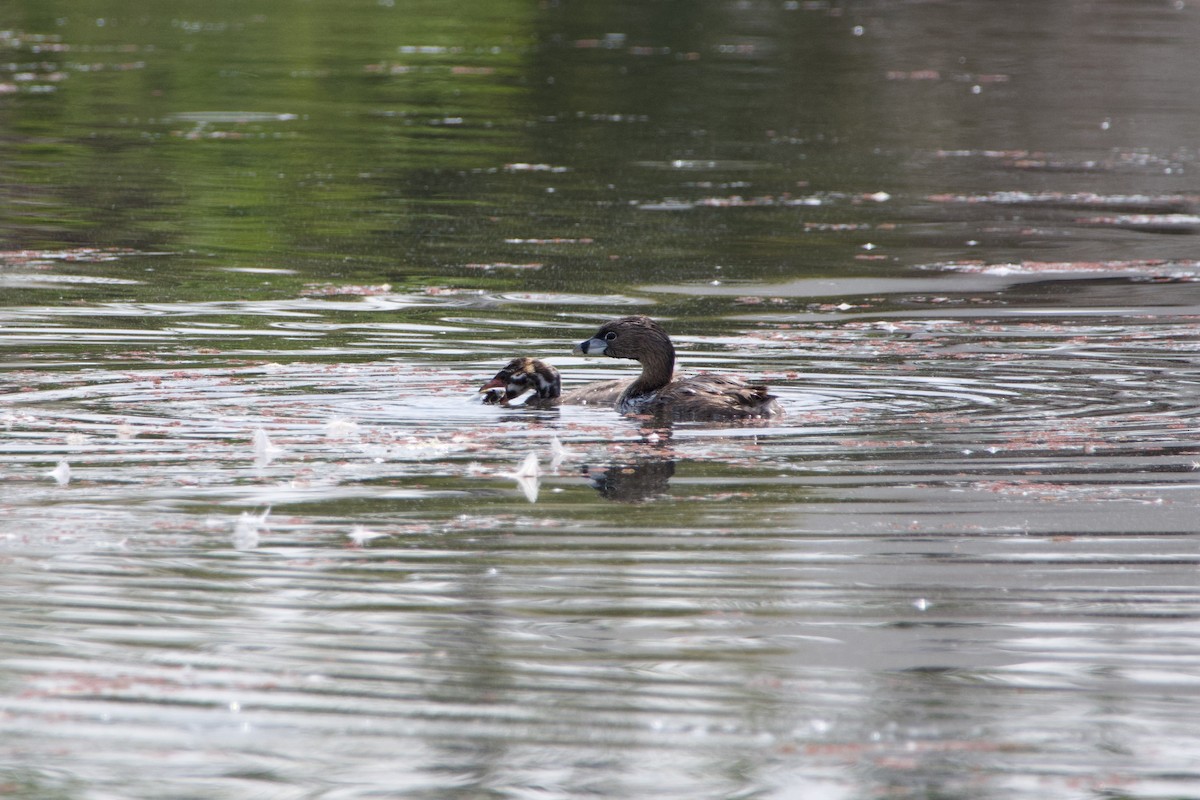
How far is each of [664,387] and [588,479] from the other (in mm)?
2262

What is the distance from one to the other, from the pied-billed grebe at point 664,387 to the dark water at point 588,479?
0.76 feet

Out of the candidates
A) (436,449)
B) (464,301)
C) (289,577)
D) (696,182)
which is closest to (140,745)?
(289,577)

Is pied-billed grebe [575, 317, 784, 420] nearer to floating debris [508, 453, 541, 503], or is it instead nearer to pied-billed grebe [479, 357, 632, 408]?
pied-billed grebe [479, 357, 632, 408]

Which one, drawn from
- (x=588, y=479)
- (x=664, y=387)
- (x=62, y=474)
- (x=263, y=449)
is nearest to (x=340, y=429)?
(x=263, y=449)

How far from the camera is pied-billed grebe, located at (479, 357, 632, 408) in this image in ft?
35.2

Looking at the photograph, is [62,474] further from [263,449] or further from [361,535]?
[361,535]

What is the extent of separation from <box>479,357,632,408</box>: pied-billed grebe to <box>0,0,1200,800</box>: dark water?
7.8 inches

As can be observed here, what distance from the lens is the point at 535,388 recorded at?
10859mm

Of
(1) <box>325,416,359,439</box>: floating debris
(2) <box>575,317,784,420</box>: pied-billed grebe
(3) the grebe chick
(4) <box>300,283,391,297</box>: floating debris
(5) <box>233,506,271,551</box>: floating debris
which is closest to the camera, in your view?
(5) <box>233,506,271,551</box>: floating debris

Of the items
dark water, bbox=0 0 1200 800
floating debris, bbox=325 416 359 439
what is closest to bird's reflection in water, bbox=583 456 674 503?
dark water, bbox=0 0 1200 800

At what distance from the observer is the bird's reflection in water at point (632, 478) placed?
823cm

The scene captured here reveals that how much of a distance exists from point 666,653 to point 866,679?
61cm

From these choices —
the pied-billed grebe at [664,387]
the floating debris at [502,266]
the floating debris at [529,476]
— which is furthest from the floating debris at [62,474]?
the floating debris at [502,266]

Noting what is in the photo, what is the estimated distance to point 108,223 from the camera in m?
17.7
